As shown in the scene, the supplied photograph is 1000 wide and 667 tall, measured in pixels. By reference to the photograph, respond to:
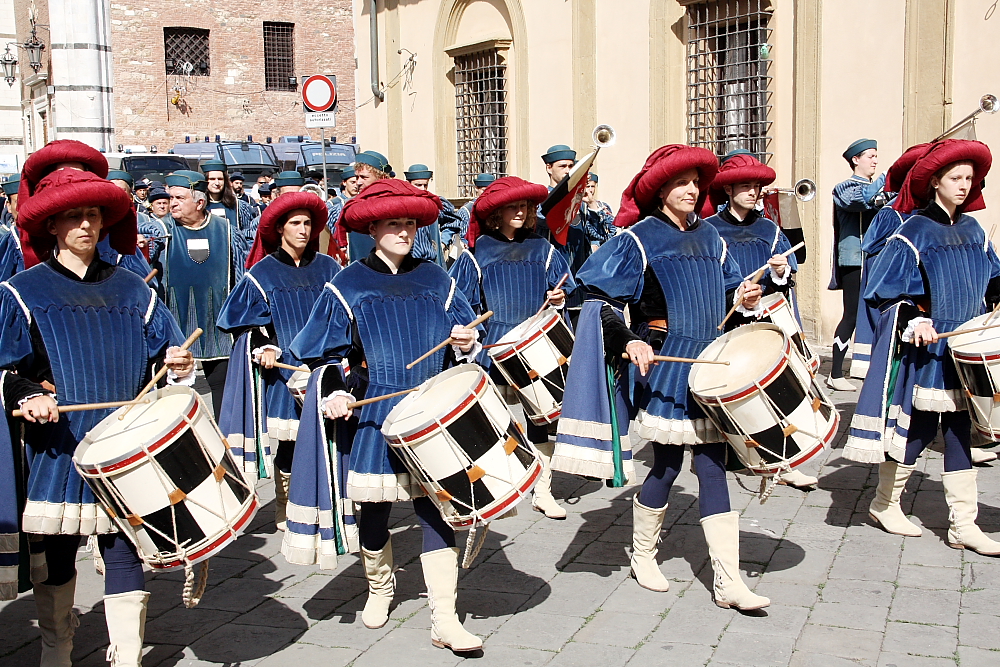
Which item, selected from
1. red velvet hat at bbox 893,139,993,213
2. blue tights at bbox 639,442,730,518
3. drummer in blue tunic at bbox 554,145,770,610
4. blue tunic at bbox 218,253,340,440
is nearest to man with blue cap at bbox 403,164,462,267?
blue tunic at bbox 218,253,340,440

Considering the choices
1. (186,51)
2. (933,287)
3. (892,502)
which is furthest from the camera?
(186,51)

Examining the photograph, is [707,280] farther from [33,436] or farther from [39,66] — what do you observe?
[39,66]

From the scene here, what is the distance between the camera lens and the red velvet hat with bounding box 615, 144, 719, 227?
4461 mm

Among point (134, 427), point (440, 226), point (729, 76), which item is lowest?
point (134, 427)

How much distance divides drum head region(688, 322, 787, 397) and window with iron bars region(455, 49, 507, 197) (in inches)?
391

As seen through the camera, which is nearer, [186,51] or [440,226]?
[440,226]

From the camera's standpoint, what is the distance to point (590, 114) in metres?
12.3

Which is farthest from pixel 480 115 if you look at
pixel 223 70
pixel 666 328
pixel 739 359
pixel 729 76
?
pixel 223 70

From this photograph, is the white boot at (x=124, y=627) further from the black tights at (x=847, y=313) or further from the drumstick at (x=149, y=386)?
the black tights at (x=847, y=313)

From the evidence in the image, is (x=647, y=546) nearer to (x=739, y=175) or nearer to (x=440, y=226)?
(x=739, y=175)

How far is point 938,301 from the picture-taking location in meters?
4.98

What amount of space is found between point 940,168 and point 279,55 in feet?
99.0

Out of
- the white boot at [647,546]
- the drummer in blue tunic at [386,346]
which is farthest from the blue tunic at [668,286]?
the drummer in blue tunic at [386,346]

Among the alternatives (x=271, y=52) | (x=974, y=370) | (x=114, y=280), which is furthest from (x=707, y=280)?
(x=271, y=52)
